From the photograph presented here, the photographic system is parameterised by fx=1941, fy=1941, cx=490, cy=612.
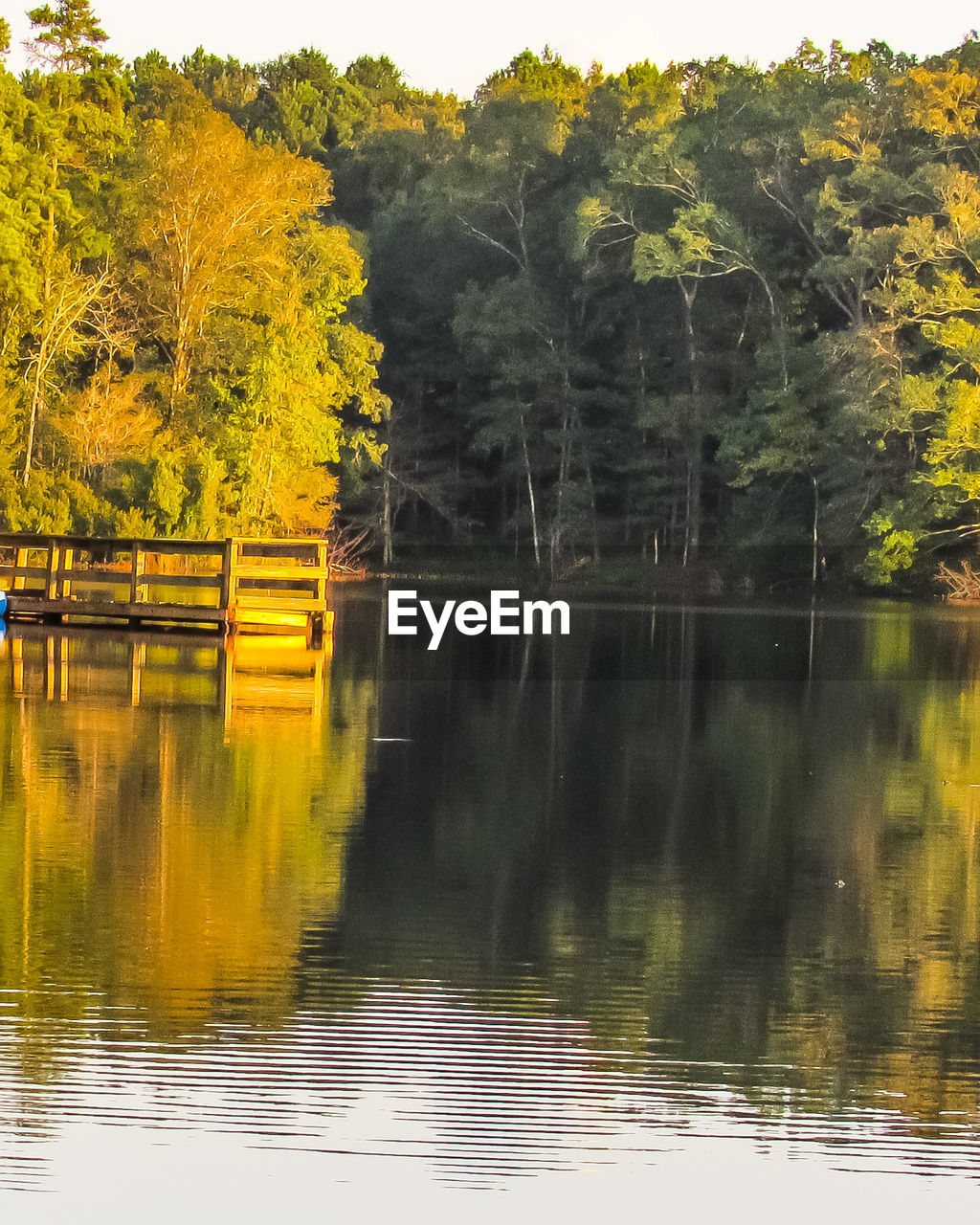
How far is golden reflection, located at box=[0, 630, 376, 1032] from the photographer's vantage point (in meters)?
7.76

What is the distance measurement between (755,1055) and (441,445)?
200 ft

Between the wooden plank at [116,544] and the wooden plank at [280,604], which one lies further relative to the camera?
the wooden plank at [280,604]

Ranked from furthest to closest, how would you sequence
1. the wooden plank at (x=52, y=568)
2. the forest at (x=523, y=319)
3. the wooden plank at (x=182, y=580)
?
the forest at (x=523, y=319) < the wooden plank at (x=52, y=568) < the wooden plank at (x=182, y=580)

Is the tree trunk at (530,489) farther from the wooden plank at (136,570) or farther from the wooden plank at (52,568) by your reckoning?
the wooden plank at (136,570)

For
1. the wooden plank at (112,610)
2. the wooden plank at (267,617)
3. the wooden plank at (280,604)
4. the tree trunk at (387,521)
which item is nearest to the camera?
the wooden plank at (112,610)

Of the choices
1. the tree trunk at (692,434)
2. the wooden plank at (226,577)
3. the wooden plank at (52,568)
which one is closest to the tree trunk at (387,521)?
the tree trunk at (692,434)

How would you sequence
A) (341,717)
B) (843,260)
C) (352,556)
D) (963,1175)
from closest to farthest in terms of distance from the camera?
(963,1175)
(341,717)
(843,260)
(352,556)

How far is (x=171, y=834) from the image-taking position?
10.9 metres

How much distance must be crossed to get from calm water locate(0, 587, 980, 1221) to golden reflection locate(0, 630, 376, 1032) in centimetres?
3

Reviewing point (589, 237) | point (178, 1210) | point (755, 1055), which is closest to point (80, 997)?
point (178, 1210)

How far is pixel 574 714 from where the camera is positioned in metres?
18.5

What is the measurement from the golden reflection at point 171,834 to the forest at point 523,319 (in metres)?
23.8

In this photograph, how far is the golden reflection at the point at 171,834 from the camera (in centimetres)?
776

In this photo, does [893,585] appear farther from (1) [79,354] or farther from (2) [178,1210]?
(2) [178,1210]
